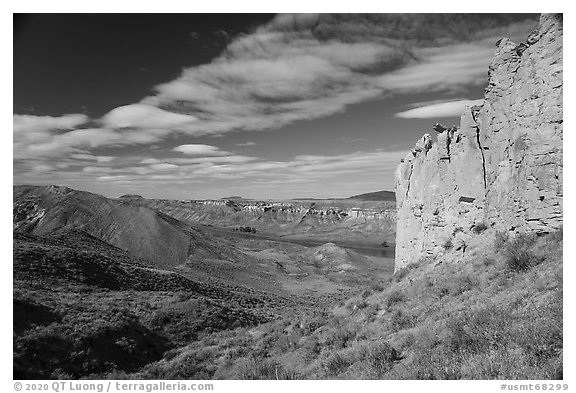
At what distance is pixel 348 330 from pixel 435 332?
11.3ft

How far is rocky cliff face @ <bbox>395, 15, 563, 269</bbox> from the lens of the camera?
28.3 ft

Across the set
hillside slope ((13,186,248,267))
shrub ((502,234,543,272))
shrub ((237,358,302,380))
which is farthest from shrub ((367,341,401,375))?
hillside slope ((13,186,248,267))

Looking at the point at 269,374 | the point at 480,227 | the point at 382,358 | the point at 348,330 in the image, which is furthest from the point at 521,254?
the point at 269,374

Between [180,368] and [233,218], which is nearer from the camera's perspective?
[180,368]

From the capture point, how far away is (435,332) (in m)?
7.41

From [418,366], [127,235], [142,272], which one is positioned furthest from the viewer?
[127,235]

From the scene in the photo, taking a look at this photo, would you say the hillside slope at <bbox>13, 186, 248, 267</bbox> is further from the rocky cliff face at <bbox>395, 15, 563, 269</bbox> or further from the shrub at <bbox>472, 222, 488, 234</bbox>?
the shrub at <bbox>472, 222, 488, 234</bbox>

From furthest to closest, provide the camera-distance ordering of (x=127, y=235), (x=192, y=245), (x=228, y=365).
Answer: (x=127, y=235) < (x=192, y=245) < (x=228, y=365)

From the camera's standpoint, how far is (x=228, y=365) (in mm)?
12414

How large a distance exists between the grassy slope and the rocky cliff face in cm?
85

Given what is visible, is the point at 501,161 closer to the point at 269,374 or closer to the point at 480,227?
the point at 480,227
